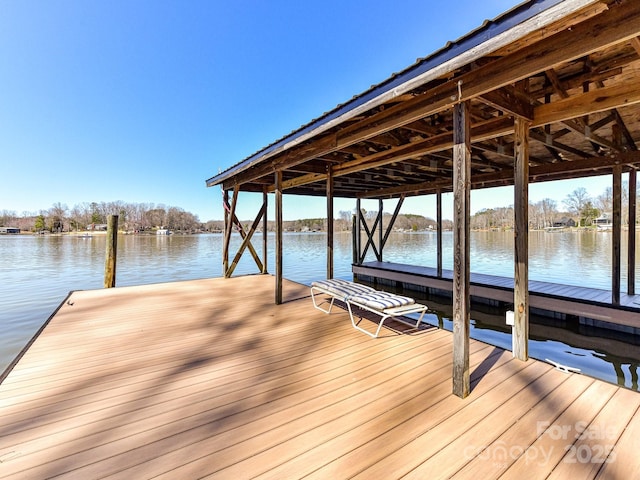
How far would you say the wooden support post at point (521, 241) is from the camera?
2.62 metres

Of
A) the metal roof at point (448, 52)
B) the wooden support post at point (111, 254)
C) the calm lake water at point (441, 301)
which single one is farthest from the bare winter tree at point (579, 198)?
the wooden support post at point (111, 254)

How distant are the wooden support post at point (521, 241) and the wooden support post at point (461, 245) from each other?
0.88 metres

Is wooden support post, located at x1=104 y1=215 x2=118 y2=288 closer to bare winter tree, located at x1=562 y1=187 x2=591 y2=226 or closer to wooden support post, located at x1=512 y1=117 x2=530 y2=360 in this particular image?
wooden support post, located at x1=512 y1=117 x2=530 y2=360

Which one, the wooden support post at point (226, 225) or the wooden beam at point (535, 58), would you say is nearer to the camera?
the wooden beam at point (535, 58)

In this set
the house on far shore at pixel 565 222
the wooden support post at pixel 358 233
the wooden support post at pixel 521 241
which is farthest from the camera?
the house on far shore at pixel 565 222

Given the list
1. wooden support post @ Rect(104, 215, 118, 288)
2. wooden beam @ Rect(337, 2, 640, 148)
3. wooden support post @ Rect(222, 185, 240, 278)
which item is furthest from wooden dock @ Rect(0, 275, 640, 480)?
wooden support post @ Rect(222, 185, 240, 278)

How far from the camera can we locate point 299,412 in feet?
6.15

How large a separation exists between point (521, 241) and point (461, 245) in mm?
1041

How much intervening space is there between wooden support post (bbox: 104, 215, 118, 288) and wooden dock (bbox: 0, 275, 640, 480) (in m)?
4.34

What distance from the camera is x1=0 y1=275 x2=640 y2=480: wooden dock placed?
1.43 m

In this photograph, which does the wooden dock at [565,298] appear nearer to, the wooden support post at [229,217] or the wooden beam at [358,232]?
the wooden beam at [358,232]

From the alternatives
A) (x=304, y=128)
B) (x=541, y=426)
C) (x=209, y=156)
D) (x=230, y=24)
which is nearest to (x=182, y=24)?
(x=230, y=24)

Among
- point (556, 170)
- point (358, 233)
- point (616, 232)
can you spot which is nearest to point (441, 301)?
point (616, 232)

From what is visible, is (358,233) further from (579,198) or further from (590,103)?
(579,198)
